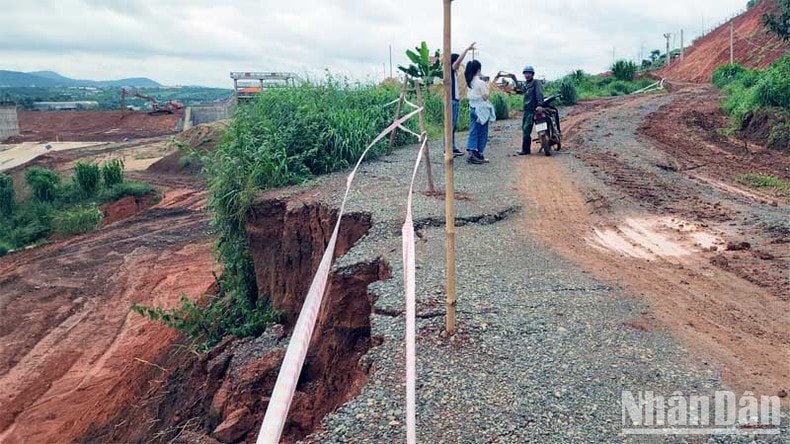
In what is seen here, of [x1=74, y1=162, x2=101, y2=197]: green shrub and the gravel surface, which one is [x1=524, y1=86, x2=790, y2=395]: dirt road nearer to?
the gravel surface

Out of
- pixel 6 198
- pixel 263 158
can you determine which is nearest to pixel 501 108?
pixel 263 158

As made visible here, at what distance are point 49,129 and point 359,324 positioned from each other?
Result: 1663 inches

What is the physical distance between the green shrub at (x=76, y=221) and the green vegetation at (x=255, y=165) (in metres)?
9.34

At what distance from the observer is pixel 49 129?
135 ft

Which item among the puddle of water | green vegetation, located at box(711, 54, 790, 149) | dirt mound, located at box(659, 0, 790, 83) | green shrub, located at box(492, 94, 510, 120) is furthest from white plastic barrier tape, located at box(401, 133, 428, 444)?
dirt mound, located at box(659, 0, 790, 83)

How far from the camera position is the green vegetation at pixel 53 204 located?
17.8 m

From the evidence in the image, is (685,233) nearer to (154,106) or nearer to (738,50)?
(738,50)

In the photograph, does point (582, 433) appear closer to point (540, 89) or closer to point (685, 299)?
point (685, 299)

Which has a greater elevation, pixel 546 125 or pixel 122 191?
pixel 546 125

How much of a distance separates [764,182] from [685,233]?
3.69 metres

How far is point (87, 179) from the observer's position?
1991 centimetres

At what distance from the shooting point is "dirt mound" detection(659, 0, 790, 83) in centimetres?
2987

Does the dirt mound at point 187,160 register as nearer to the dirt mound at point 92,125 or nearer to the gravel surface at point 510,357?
the dirt mound at point 92,125

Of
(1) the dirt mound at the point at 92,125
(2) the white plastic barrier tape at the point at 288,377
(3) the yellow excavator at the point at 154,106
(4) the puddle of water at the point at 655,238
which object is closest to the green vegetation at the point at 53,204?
(4) the puddle of water at the point at 655,238
